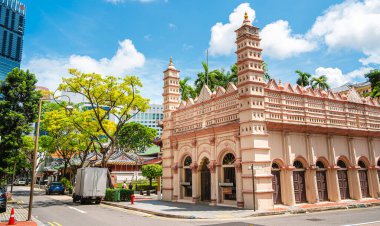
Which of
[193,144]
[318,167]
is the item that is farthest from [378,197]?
[193,144]

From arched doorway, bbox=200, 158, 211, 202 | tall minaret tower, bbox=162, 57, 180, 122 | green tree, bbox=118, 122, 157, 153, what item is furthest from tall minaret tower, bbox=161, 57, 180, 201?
green tree, bbox=118, 122, 157, 153

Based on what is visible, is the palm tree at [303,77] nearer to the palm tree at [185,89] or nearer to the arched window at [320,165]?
the palm tree at [185,89]

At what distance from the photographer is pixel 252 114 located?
66.2 ft

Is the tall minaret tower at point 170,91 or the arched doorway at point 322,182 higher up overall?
the tall minaret tower at point 170,91

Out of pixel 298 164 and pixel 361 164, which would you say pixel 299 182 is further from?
pixel 361 164

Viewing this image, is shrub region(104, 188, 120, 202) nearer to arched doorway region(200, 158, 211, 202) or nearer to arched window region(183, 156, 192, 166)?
arched window region(183, 156, 192, 166)

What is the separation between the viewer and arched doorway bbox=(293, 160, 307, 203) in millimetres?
21812

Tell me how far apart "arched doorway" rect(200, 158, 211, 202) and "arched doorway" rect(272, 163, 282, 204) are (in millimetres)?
5345

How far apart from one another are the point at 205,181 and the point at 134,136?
4479 centimetres

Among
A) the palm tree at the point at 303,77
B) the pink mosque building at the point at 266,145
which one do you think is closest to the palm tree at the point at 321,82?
the palm tree at the point at 303,77

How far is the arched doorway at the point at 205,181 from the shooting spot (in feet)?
79.4

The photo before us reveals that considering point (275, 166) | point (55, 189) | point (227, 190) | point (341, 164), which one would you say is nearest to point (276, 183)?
point (275, 166)

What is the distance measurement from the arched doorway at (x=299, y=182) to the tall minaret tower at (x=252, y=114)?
10.4 ft

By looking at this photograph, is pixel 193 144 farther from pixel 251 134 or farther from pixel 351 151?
pixel 351 151
